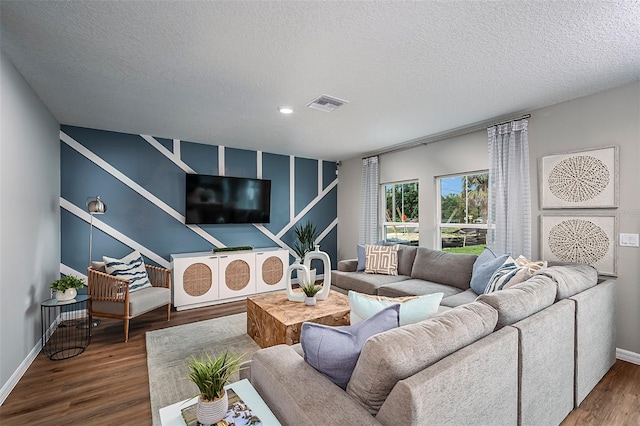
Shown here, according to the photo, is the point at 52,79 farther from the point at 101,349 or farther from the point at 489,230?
the point at 489,230

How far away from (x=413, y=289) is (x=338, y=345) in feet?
8.15

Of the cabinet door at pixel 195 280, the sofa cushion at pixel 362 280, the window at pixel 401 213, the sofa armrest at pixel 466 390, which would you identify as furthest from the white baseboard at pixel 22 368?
the window at pixel 401 213

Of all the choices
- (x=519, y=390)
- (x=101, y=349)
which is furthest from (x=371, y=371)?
(x=101, y=349)

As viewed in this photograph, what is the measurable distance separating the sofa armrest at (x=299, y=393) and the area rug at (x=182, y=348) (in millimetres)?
1006

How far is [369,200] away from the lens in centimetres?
555

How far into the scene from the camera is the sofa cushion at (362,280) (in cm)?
384

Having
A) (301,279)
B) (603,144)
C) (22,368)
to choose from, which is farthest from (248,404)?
(603,144)

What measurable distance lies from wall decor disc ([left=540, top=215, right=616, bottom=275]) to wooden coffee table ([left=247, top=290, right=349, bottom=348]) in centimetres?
225

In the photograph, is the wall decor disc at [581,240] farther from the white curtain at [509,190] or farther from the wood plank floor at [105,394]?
the wood plank floor at [105,394]

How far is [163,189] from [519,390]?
15.6 ft

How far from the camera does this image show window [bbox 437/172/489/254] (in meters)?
4.11

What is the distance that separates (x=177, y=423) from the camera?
113 centimetres

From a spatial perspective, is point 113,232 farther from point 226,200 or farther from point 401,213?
point 401,213

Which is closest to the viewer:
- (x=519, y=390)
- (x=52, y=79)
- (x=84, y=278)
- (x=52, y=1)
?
(x=519, y=390)
